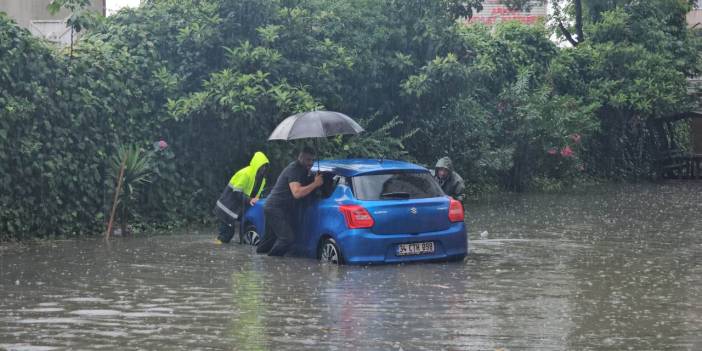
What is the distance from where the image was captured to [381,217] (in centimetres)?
1562

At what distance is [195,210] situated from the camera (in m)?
22.3

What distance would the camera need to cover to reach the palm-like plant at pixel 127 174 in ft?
67.0

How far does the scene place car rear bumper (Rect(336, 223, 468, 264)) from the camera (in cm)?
1563

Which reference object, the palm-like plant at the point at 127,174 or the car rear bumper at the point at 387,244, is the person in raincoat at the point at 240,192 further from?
the car rear bumper at the point at 387,244

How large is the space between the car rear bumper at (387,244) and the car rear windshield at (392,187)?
1.54ft

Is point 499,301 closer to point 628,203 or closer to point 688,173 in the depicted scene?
point 628,203

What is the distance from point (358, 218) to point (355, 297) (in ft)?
8.69

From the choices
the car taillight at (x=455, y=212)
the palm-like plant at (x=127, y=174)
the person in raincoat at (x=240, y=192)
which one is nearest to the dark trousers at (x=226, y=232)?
the person in raincoat at (x=240, y=192)

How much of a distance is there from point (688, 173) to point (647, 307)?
3038 cm

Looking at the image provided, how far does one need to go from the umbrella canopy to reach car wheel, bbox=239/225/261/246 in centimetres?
154

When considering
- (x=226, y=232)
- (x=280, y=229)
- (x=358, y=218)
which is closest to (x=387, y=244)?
(x=358, y=218)

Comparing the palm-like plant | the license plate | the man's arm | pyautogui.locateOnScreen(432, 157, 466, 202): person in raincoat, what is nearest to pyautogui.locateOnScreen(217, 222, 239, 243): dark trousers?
the palm-like plant

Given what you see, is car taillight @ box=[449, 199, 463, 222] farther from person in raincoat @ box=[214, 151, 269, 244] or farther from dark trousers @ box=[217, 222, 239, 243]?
dark trousers @ box=[217, 222, 239, 243]

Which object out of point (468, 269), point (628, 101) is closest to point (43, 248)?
point (468, 269)
